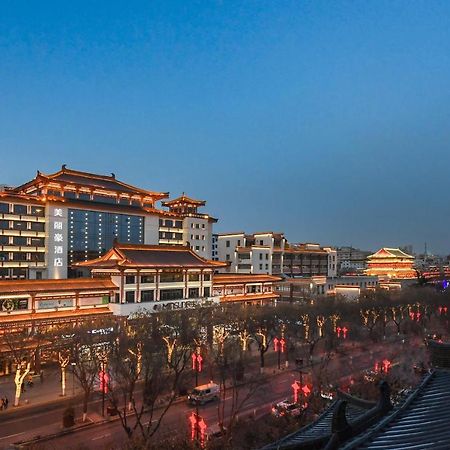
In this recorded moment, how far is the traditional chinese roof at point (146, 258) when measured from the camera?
4391cm

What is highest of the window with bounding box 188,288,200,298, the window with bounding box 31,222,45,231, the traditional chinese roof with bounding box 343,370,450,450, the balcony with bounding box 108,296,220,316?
the window with bounding box 31,222,45,231

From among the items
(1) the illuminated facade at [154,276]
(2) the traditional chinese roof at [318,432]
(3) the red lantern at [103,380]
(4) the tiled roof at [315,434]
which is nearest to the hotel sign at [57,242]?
(1) the illuminated facade at [154,276]

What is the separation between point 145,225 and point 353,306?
33.0 metres

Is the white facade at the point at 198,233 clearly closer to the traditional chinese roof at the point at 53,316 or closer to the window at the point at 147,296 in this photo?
the window at the point at 147,296

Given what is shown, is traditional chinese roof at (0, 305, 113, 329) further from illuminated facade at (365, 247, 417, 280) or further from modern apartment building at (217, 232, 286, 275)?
illuminated facade at (365, 247, 417, 280)

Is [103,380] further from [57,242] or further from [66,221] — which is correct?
[66,221]

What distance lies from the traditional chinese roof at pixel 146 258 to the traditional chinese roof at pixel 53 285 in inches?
82.0

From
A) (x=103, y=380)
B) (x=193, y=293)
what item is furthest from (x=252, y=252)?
(x=103, y=380)

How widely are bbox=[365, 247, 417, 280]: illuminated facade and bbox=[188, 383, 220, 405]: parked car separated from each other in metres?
81.5

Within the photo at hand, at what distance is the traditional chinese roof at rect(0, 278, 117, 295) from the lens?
36.2 meters

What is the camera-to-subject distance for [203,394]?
97.4 ft

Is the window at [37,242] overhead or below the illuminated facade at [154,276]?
overhead

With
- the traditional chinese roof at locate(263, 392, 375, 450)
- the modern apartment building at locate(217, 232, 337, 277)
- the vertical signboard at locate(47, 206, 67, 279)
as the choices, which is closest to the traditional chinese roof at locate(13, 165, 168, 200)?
the vertical signboard at locate(47, 206, 67, 279)

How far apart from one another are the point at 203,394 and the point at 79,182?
41.9 meters
